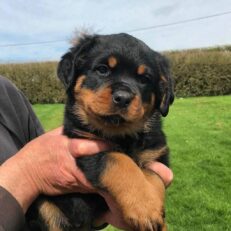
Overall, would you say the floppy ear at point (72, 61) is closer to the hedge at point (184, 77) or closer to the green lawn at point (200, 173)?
the green lawn at point (200, 173)

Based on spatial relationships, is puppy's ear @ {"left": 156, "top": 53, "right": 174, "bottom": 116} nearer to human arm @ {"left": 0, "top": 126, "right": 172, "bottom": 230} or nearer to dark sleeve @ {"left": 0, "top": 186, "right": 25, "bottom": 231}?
human arm @ {"left": 0, "top": 126, "right": 172, "bottom": 230}

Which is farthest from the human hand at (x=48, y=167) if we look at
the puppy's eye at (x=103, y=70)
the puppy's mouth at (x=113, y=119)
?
the puppy's eye at (x=103, y=70)

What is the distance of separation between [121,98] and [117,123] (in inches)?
7.3

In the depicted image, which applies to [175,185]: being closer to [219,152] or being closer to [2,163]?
[219,152]

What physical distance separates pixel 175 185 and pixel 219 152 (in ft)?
6.04

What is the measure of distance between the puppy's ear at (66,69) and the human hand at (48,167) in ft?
1.81

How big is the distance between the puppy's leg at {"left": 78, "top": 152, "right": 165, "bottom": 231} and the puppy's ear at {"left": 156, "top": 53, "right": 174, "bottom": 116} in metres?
0.69

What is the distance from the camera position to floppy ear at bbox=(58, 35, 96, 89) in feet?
10.3

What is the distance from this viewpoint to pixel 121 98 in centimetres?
268

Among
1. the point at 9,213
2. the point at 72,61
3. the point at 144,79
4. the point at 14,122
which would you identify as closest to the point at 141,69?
the point at 144,79

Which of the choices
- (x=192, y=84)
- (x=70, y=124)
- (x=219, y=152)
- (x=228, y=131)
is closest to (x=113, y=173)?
(x=70, y=124)

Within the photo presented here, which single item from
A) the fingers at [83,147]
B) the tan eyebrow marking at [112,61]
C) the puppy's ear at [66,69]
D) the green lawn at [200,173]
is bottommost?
the green lawn at [200,173]

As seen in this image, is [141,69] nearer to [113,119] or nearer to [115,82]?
[115,82]

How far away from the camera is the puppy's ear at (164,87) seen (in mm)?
3195
